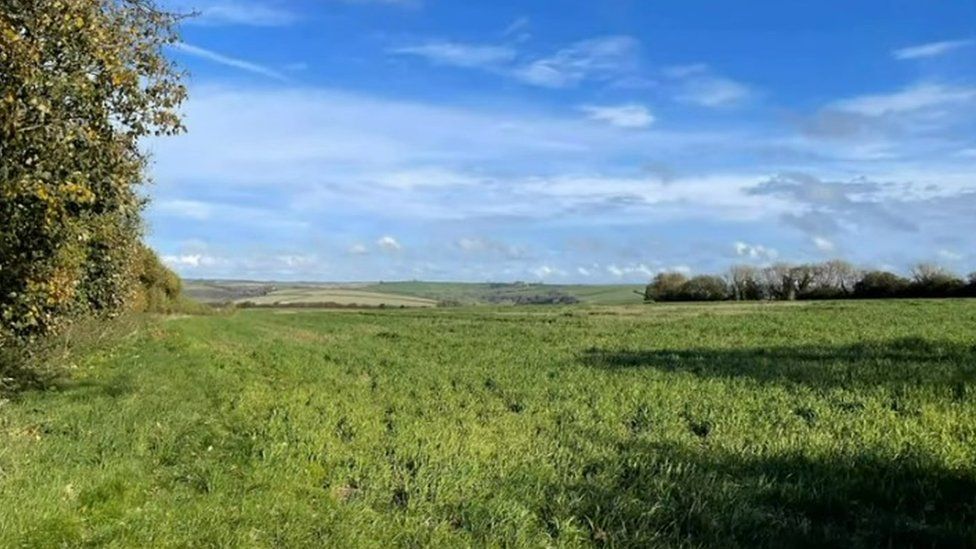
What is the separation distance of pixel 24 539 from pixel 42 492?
1.68 m

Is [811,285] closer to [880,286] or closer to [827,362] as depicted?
[880,286]

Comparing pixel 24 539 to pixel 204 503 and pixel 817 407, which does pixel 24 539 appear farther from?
pixel 817 407

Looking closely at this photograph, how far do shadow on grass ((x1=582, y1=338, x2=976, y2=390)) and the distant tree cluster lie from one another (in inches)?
2477

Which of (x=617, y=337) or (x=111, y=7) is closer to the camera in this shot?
(x=111, y=7)

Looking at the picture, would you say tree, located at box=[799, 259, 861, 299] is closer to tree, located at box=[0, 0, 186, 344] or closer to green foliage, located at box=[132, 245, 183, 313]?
green foliage, located at box=[132, 245, 183, 313]

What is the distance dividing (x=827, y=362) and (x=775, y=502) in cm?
1804

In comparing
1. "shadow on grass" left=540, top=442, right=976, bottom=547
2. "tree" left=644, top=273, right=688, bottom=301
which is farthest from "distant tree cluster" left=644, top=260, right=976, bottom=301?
"shadow on grass" left=540, top=442, right=976, bottom=547

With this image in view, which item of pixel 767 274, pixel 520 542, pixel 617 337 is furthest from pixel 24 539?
pixel 767 274

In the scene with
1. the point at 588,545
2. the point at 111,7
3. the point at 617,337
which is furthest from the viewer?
the point at 617,337

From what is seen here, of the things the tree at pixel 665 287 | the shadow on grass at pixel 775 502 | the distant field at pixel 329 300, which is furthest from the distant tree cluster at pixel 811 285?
the shadow on grass at pixel 775 502

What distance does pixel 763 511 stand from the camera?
959 cm

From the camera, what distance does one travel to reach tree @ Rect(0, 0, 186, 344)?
11531 millimetres

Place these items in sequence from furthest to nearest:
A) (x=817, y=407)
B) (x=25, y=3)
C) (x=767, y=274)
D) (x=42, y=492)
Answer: (x=767, y=274) → (x=817, y=407) → (x=25, y=3) → (x=42, y=492)

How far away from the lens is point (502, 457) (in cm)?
1246
